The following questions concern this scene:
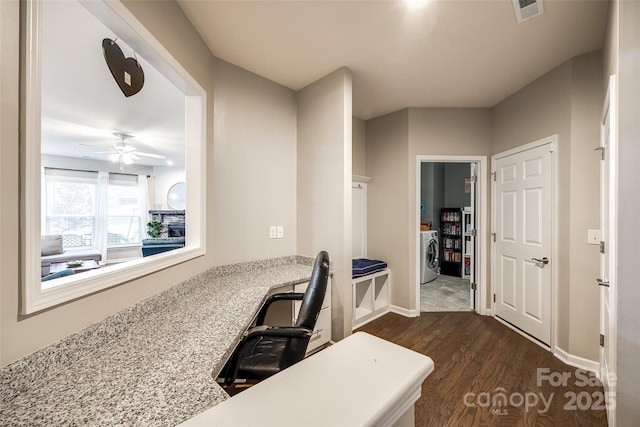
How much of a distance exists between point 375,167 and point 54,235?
6499 millimetres

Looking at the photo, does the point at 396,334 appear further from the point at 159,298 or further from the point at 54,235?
the point at 54,235

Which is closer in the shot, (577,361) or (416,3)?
(416,3)

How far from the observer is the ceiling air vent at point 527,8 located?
5.29ft

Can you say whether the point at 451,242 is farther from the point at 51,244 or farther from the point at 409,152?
the point at 51,244

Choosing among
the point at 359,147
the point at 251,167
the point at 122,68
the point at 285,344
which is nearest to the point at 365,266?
the point at 359,147

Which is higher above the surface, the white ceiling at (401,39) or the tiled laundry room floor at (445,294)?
the white ceiling at (401,39)

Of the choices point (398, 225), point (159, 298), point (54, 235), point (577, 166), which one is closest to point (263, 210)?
point (159, 298)

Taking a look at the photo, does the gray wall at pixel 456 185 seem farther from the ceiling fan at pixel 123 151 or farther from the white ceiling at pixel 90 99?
the ceiling fan at pixel 123 151

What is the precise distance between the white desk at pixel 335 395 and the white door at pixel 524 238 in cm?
280

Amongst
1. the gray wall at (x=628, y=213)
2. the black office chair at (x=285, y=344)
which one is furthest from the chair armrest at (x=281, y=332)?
the gray wall at (x=628, y=213)

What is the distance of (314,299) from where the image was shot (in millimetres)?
1323

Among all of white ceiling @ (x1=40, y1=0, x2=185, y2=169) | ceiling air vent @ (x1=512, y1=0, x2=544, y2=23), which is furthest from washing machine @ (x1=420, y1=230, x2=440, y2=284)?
white ceiling @ (x1=40, y1=0, x2=185, y2=169)

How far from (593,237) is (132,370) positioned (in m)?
3.15

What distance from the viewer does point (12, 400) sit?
68 centimetres
